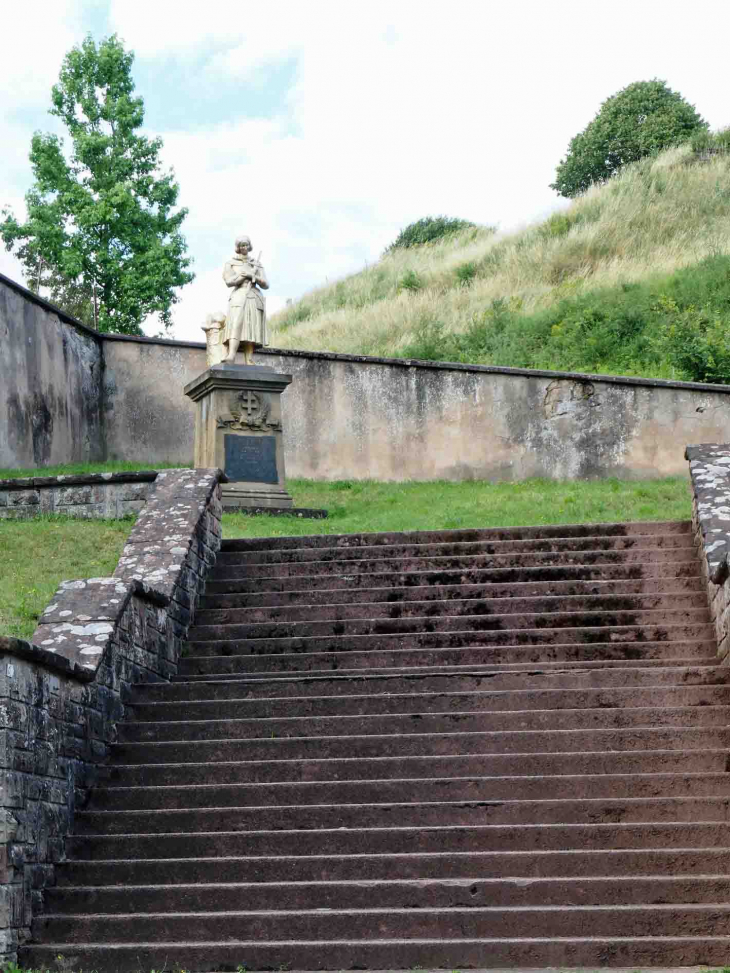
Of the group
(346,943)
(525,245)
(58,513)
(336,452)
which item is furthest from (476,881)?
(525,245)

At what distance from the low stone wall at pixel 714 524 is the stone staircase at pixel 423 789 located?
0.77ft

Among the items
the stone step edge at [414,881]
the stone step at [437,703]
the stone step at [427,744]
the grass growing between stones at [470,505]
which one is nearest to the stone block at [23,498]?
the grass growing between stones at [470,505]

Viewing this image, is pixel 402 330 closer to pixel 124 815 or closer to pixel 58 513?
pixel 58 513

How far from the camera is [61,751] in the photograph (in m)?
8.12

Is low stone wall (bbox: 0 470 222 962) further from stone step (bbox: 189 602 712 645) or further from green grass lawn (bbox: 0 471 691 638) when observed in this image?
green grass lawn (bbox: 0 471 691 638)

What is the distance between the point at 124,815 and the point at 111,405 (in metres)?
15.8

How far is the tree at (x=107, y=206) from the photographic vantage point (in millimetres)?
Answer: 34281

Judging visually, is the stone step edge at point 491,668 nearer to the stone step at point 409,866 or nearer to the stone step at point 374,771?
the stone step at point 374,771

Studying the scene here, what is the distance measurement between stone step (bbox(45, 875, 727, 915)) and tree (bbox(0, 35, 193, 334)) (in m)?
27.8

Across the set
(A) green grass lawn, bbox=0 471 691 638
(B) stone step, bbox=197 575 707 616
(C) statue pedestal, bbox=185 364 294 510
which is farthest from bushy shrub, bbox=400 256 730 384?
(B) stone step, bbox=197 575 707 616

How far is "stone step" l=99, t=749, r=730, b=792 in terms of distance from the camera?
8.23m

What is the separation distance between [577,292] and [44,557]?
2185cm

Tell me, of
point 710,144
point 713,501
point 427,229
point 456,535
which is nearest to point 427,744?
point 713,501

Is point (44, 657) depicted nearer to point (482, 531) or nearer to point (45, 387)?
point (482, 531)
